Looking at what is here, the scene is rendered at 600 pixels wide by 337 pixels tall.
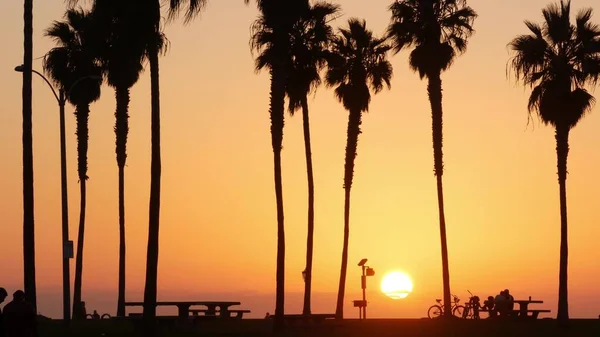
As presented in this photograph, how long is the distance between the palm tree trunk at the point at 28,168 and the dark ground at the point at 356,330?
4.41 metres

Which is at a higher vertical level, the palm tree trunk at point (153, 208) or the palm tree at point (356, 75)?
the palm tree at point (356, 75)

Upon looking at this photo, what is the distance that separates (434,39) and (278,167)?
14.4m

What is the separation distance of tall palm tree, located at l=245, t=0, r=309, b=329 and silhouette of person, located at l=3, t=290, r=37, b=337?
65.3 ft

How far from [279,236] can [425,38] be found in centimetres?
1607

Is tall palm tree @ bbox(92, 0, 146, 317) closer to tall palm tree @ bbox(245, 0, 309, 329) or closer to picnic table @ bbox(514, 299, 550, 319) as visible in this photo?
tall palm tree @ bbox(245, 0, 309, 329)

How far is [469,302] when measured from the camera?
213 ft

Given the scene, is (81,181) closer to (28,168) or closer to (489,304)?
(489,304)

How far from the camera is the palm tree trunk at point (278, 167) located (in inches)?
1953

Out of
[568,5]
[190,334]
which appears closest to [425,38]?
[568,5]

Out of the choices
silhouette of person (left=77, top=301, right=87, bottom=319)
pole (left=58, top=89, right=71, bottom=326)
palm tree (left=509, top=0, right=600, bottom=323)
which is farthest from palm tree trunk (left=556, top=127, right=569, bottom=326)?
silhouette of person (left=77, top=301, right=87, bottom=319)

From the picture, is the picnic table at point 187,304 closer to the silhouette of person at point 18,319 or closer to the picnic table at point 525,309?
the picnic table at point 525,309

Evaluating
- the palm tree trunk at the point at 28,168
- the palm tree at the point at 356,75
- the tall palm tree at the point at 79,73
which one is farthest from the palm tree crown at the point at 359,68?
the palm tree trunk at the point at 28,168

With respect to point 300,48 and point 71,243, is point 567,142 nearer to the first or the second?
point 300,48

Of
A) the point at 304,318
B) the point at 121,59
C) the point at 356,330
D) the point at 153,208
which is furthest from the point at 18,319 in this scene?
the point at 121,59
